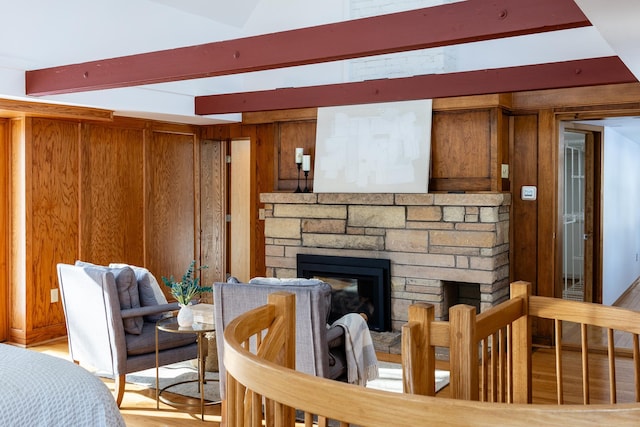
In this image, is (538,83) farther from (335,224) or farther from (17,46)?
(17,46)

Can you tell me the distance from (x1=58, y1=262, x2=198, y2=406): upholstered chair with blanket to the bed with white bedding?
5.04 ft

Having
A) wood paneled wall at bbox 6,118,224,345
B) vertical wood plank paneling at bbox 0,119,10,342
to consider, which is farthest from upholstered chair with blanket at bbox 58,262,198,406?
vertical wood plank paneling at bbox 0,119,10,342

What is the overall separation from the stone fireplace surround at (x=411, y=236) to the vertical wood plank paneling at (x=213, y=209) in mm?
1299

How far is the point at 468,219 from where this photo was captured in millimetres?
5676

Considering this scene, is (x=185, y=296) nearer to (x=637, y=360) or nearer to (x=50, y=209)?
(x=50, y=209)

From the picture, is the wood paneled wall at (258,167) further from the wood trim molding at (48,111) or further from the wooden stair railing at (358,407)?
the wooden stair railing at (358,407)

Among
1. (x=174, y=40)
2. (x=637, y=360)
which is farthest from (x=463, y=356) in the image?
(x=174, y=40)

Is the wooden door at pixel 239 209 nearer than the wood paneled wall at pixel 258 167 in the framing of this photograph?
No

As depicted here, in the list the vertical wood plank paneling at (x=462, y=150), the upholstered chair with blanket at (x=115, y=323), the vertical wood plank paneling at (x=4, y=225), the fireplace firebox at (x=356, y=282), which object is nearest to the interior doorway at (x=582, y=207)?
the vertical wood plank paneling at (x=462, y=150)

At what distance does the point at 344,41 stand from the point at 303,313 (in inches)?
57.4

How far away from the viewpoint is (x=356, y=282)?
6.34 meters

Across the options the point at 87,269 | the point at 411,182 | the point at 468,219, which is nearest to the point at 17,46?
the point at 87,269

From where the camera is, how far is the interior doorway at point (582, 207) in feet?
20.3

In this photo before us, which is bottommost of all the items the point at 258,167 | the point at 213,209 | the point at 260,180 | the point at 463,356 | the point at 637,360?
the point at 637,360
